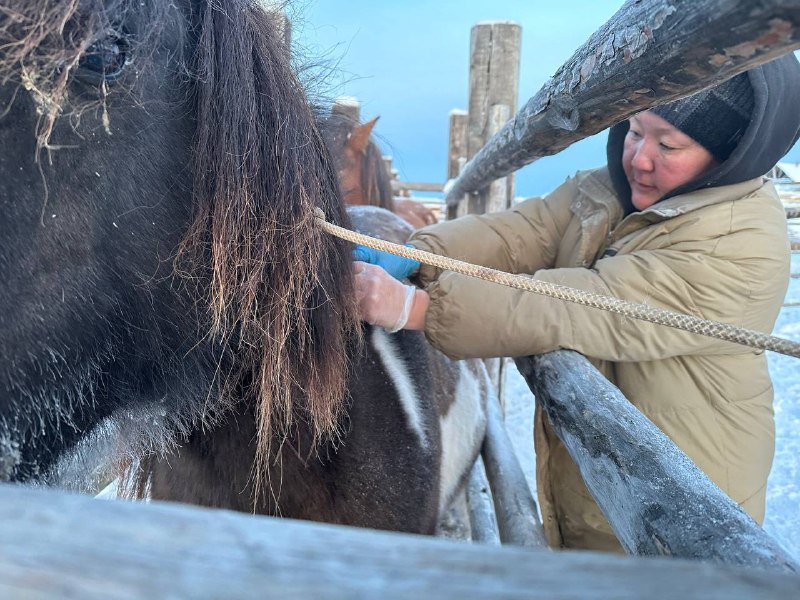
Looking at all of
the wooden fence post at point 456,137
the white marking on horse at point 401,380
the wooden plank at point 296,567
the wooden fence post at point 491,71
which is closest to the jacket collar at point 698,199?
the white marking on horse at point 401,380

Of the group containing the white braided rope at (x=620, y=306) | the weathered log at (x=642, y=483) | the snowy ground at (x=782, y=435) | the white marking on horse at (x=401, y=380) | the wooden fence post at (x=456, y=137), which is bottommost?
the snowy ground at (x=782, y=435)

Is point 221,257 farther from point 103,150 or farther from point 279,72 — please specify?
point 279,72

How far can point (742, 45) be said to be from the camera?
506 mm

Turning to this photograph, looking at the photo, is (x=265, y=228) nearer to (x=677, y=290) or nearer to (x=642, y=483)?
(x=642, y=483)

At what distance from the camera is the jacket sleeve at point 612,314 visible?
3.58 feet

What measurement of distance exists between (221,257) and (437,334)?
1.64 feet

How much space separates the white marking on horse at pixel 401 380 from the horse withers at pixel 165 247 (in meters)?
0.25

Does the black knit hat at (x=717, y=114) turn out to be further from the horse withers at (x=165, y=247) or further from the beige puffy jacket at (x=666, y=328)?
the horse withers at (x=165, y=247)

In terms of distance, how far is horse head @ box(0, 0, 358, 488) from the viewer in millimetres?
694

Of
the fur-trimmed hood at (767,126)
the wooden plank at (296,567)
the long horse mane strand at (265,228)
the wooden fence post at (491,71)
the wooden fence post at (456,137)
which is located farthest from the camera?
the wooden fence post at (456,137)

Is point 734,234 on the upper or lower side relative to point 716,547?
upper

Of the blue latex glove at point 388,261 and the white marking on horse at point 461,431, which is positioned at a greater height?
the blue latex glove at point 388,261

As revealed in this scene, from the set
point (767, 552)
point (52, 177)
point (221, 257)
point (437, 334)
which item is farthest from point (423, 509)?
point (52, 177)

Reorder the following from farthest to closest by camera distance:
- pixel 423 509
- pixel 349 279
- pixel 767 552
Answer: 1. pixel 423 509
2. pixel 349 279
3. pixel 767 552
